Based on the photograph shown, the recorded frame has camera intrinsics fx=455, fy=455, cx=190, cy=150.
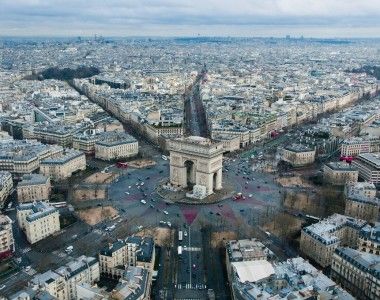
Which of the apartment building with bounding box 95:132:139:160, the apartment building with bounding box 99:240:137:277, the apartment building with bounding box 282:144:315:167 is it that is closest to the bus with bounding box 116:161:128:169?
the apartment building with bounding box 95:132:139:160

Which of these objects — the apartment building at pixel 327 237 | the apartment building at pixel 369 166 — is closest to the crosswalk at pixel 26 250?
the apartment building at pixel 327 237

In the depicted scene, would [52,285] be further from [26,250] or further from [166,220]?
[166,220]

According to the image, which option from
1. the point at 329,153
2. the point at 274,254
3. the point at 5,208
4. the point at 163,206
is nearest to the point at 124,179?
the point at 163,206

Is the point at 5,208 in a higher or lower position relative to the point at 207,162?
lower

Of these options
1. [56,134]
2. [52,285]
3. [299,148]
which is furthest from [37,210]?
[299,148]

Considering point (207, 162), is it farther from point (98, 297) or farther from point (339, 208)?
point (98, 297)

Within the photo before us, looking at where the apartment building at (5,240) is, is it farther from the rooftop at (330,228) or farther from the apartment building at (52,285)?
the rooftop at (330,228)
